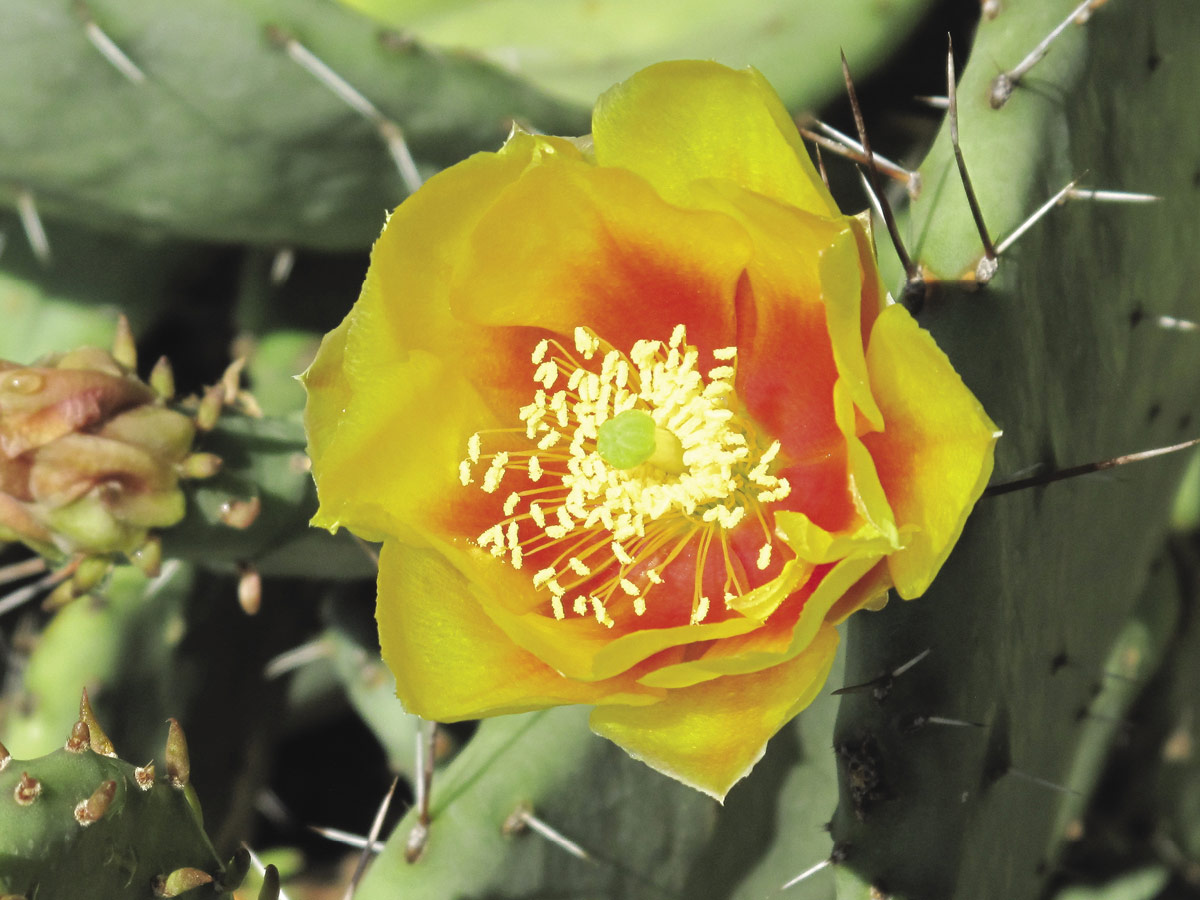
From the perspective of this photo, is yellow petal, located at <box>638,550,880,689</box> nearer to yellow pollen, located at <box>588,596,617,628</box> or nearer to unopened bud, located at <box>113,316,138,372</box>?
yellow pollen, located at <box>588,596,617,628</box>

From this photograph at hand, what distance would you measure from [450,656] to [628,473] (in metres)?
0.25

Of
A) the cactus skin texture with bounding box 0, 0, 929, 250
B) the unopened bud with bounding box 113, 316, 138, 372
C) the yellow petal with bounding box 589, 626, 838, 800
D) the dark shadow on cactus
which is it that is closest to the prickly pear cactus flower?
the yellow petal with bounding box 589, 626, 838, 800

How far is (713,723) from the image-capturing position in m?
0.81

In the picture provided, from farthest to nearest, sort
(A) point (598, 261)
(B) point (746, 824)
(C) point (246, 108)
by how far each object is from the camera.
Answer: (C) point (246, 108)
(B) point (746, 824)
(A) point (598, 261)

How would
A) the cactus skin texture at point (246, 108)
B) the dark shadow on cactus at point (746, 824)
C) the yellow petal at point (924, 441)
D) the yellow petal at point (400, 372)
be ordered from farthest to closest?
the cactus skin texture at point (246, 108) → the dark shadow on cactus at point (746, 824) → the yellow petal at point (400, 372) → the yellow petal at point (924, 441)

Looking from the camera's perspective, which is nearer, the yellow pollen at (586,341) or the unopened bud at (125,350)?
the yellow pollen at (586,341)

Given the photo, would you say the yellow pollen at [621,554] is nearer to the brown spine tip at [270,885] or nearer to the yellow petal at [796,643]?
the yellow petal at [796,643]

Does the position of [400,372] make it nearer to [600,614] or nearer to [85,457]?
[600,614]

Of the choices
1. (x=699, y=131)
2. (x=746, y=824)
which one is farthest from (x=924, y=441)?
(x=746, y=824)

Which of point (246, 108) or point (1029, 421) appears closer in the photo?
point (1029, 421)

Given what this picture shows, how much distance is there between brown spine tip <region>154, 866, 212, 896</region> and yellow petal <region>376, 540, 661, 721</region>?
0.27 meters

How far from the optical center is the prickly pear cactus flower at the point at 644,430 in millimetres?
779

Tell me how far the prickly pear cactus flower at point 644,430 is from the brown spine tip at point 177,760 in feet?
0.82

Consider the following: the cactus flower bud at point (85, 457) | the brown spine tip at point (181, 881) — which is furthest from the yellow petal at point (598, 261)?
the brown spine tip at point (181, 881)
